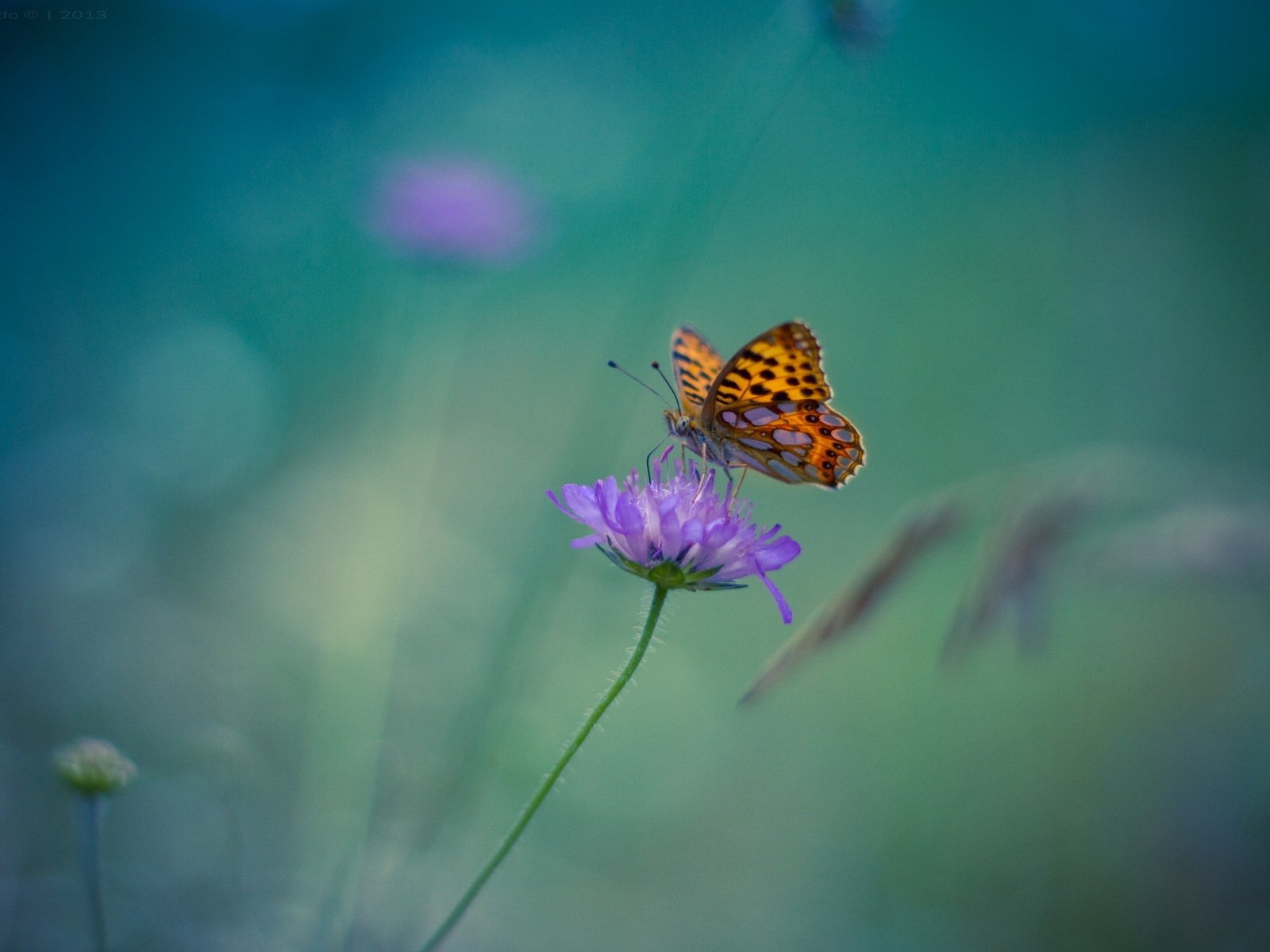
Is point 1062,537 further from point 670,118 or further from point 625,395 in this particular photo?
point 670,118

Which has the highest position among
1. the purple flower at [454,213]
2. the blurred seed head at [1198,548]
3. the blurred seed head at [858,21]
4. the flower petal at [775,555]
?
the blurred seed head at [858,21]

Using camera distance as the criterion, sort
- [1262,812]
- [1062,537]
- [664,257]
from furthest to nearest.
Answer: [1262,812], [664,257], [1062,537]

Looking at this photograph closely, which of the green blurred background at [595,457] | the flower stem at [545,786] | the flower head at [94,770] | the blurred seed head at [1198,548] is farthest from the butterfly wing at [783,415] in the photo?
the flower head at [94,770]

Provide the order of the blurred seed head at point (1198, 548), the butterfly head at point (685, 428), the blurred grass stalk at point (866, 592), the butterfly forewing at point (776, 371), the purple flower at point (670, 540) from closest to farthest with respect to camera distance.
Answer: the blurred grass stalk at point (866, 592), the blurred seed head at point (1198, 548), the purple flower at point (670, 540), the butterfly forewing at point (776, 371), the butterfly head at point (685, 428)

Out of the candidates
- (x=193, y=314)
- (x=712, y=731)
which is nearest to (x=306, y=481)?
(x=193, y=314)

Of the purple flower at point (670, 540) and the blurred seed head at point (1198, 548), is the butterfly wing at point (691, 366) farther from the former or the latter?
the blurred seed head at point (1198, 548)

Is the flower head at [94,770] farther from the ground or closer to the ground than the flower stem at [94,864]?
farther from the ground

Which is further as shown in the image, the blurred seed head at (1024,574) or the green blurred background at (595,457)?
the green blurred background at (595,457)

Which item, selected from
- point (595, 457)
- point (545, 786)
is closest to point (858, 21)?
point (595, 457)
